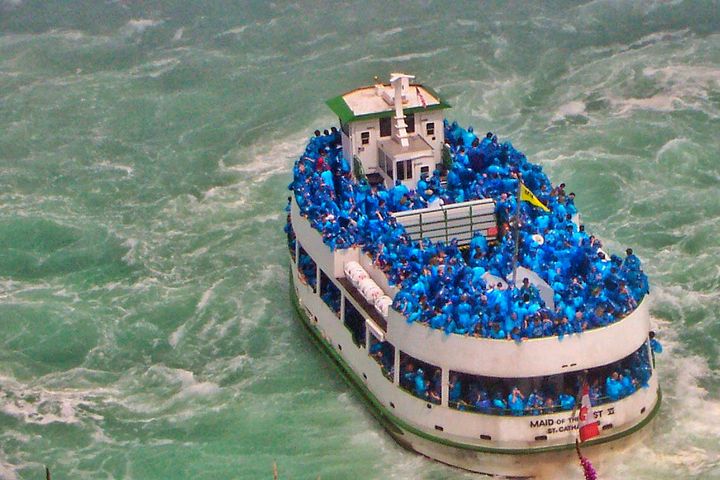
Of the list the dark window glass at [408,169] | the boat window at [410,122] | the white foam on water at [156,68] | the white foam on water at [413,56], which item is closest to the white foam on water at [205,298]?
the dark window glass at [408,169]

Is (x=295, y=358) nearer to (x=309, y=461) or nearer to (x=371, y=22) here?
(x=309, y=461)

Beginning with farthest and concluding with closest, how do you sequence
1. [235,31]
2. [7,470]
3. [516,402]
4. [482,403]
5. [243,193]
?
1. [235,31]
2. [243,193]
3. [7,470]
4. [482,403]
5. [516,402]

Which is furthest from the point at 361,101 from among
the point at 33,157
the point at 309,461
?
the point at 33,157

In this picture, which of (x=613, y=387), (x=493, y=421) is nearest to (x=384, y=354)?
(x=493, y=421)

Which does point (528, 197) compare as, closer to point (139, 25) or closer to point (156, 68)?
point (156, 68)

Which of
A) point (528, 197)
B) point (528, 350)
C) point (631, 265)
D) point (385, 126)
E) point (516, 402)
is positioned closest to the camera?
point (528, 350)

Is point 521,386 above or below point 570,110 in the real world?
below

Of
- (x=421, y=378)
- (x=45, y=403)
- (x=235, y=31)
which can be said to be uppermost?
(x=235, y=31)
